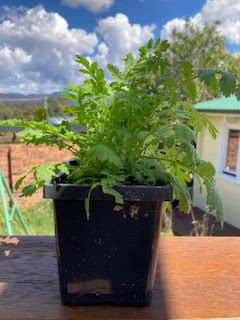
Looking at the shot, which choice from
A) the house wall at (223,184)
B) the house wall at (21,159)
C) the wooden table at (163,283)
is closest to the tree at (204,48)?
the house wall at (223,184)

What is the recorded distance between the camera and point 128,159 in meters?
0.60

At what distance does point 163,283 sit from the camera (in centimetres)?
69

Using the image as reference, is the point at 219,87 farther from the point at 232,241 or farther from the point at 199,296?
the point at 232,241

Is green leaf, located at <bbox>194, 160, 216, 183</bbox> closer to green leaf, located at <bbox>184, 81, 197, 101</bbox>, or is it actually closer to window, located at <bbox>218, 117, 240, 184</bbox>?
green leaf, located at <bbox>184, 81, 197, 101</bbox>

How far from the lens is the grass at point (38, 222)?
4.41 metres

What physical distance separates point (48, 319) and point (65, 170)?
28 cm

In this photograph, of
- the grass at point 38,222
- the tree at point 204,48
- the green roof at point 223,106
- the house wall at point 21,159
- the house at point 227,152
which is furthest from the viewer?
the tree at point 204,48

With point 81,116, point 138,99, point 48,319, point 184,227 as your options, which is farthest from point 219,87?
point 184,227

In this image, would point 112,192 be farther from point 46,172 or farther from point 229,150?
point 229,150

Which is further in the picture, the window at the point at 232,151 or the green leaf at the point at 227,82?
the window at the point at 232,151

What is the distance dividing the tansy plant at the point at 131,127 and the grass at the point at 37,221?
389cm

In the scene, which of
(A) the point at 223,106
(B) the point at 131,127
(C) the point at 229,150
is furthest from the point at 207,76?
(C) the point at 229,150

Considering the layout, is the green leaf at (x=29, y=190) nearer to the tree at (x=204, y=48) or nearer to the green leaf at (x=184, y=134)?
the green leaf at (x=184, y=134)

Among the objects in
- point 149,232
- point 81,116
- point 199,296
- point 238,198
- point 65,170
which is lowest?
point 238,198
